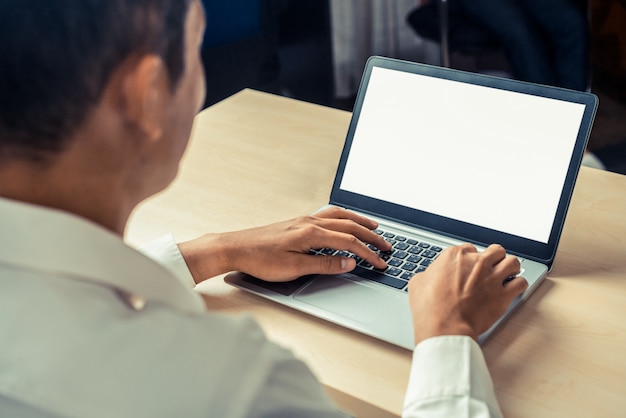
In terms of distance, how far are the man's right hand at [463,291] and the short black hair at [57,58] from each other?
43 centimetres

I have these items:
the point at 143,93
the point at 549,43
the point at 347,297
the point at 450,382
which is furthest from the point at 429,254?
the point at 549,43

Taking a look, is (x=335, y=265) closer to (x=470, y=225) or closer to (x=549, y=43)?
(x=470, y=225)

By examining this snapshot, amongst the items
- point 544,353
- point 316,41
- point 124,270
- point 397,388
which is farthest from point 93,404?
point 316,41

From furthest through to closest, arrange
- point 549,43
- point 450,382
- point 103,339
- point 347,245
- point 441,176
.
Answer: point 549,43, point 441,176, point 347,245, point 450,382, point 103,339

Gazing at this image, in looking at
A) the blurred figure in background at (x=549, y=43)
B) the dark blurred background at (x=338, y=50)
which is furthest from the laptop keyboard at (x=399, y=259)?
the blurred figure in background at (x=549, y=43)

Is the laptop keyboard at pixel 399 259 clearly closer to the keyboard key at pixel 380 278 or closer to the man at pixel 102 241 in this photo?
the keyboard key at pixel 380 278

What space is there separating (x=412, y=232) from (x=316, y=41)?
9.02ft

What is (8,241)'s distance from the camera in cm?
53

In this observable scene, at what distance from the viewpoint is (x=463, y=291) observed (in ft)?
2.86

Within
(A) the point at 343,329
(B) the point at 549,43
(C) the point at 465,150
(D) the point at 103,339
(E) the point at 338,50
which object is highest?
(D) the point at 103,339

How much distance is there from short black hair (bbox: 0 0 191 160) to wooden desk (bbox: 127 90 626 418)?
0.41 metres

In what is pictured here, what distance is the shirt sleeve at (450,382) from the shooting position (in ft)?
2.44

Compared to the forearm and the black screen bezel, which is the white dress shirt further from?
the black screen bezel

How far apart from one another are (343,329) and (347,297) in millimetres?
52
